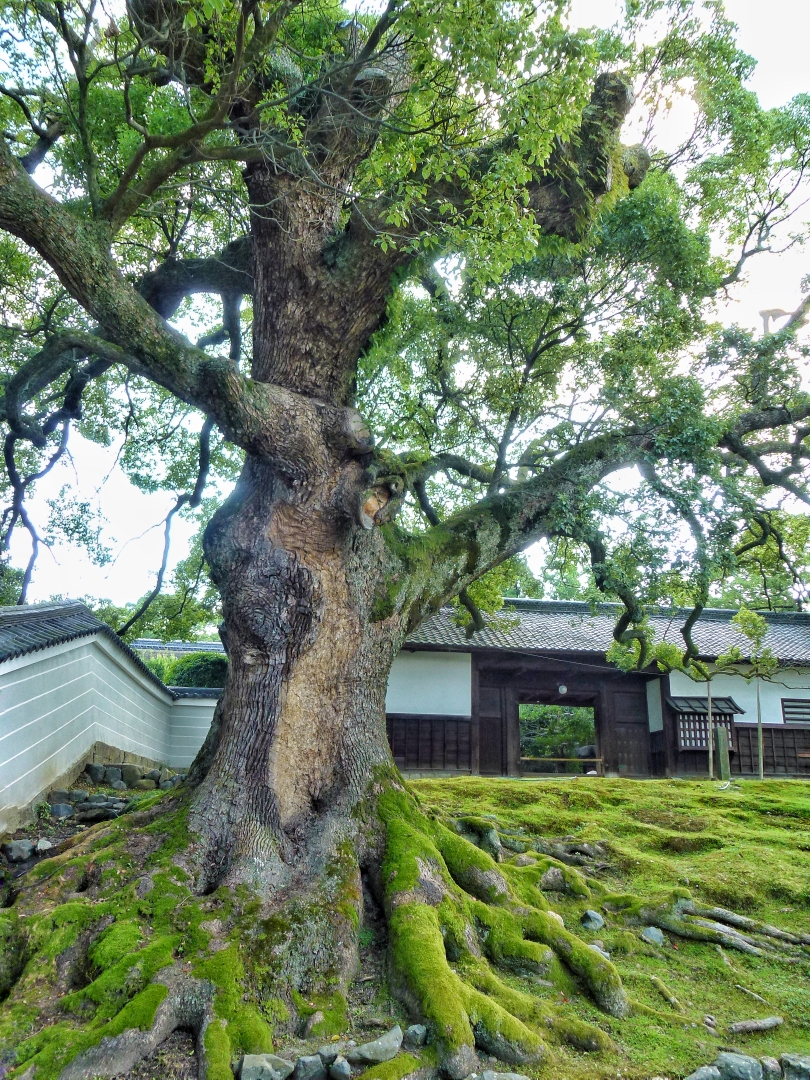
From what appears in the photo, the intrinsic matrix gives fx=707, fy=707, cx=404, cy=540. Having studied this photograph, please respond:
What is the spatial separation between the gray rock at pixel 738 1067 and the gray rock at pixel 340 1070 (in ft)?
6.31

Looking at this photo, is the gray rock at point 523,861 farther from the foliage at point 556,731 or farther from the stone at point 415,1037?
the foliage at point 556,731

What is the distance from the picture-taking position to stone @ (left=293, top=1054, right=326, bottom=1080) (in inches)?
127

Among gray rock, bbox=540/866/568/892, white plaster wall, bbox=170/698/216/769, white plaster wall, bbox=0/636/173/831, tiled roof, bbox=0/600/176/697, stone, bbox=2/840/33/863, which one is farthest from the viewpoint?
white plaster wall, bbox=170/698/216/769

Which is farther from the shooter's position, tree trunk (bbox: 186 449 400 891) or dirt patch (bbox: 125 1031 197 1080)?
tree trunk (bbox: 186 449 400 891)

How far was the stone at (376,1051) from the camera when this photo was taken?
11.0 feet

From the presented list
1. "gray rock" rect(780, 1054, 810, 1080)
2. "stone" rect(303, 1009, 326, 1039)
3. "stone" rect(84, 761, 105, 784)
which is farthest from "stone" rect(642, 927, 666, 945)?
"stone" rect(84, 761, 105, 784)

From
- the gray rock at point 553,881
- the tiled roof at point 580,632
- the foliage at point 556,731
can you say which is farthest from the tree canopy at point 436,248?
the foliage at point 556,731

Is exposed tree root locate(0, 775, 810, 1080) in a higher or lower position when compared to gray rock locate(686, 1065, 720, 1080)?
higher

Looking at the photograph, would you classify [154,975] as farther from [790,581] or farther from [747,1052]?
[790,581]

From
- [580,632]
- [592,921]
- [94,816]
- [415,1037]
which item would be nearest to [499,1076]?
[415,1037]

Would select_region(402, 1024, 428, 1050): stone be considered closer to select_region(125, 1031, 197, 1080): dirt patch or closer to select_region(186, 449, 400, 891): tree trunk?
select_region(125, 1031, 197, 1080): dirt patch

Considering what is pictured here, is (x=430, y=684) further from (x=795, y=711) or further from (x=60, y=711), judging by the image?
(x=60, y=711)

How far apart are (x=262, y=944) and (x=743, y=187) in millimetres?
10388

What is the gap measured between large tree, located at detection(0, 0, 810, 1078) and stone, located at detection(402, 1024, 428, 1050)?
0.28ft
